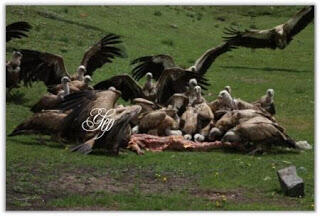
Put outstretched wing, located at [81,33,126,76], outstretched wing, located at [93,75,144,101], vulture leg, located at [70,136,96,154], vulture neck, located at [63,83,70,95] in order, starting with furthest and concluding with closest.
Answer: outstretched wing, located at [81,33,126,76] < outstretched wing, located at [93,75,144,101] < vulture neck, located at [63,83,70,95] < vulture leg, located at [70,136,96,154]

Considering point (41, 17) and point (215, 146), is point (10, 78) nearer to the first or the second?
point (215, 146)

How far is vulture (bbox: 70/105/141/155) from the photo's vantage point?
1191 centimetres

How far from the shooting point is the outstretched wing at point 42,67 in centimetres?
1537

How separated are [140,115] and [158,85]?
5.15 ft

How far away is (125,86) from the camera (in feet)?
48.2

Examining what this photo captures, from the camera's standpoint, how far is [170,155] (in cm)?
1202

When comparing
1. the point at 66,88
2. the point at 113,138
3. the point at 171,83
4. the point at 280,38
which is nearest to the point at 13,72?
the point at 66,88

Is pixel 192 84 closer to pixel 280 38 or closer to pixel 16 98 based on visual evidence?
pixel 16 98

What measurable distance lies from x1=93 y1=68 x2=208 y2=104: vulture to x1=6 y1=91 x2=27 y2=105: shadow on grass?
1.63 metres

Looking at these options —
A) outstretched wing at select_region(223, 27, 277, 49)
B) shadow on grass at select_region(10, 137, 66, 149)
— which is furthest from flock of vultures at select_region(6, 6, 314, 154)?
outstretched wing at select_region(223, 27, 277, 49)

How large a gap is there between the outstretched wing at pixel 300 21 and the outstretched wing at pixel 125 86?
316 inches

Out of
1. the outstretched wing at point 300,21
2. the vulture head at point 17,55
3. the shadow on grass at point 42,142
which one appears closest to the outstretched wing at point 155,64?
the vulture head at point 17,55

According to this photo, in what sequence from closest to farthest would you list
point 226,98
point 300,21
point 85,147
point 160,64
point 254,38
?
point 85,147 → point 226,98 → point 160,64 → point 254,38 → point 300,21

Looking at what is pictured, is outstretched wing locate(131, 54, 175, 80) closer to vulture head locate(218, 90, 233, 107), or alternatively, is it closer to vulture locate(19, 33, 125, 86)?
vulture locate(19, 33, 125, 86)
